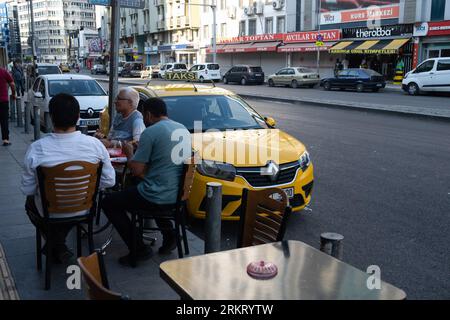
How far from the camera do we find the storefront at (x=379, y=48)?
31.6 m

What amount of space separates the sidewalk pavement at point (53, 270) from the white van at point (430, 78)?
2191 cm

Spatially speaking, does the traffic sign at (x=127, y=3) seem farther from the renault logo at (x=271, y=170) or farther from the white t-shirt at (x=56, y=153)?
the white t-shirt at (x=56, y=153)

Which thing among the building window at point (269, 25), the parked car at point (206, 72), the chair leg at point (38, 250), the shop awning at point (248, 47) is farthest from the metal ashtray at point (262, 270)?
the building window at point (269, 25)

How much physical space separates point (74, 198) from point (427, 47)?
31.3 meters

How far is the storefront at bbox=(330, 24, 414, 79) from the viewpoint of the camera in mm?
31609

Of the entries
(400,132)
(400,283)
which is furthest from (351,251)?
(400,132)

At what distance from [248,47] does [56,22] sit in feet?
391

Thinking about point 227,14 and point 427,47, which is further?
point 227,14

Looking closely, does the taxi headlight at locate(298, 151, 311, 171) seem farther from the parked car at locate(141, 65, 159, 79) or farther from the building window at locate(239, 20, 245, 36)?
the parked car at locate(141, 65, 159, 79)

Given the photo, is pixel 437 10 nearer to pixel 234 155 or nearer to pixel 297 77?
pixel 297 77
